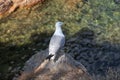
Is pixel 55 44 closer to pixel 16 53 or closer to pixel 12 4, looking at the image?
pixel 16 53

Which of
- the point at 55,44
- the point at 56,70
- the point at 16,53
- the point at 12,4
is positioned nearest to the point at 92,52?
the point at 55,44

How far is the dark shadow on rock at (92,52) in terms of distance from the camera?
8652 millimetres

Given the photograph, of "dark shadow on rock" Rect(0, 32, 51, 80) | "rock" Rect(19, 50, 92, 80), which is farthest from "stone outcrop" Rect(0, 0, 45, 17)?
"rock" Rect(19, 50, 92, 80)

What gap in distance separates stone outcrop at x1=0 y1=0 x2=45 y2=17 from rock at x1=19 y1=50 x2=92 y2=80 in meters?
3.43

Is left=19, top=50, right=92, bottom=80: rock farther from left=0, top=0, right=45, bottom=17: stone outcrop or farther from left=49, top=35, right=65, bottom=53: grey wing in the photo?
left=0, top=0, right=45, bottom=17: stone outcrop

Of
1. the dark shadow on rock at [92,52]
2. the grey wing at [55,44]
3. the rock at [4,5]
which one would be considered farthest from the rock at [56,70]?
the rock at [4,5]

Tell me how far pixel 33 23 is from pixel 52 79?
3.47 meters

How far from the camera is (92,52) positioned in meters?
9.13

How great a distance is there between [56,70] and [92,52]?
2062 mm

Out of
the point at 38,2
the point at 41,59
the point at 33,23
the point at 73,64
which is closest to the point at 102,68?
the point at 73,64

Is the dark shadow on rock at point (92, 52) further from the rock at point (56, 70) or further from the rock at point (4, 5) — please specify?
the rock at point (4, 5)

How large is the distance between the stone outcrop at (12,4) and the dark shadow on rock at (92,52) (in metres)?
2.23

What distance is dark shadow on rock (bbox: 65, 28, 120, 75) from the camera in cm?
865

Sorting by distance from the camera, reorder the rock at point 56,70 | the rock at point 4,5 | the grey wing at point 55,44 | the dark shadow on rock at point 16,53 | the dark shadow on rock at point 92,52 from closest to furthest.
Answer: the rock at point 56,70 < the grey wing at point 55,44 < the dark shadow on rock at point 16,53 < the dark shadow on rock at point 92,52 < the rock at point 4,5
